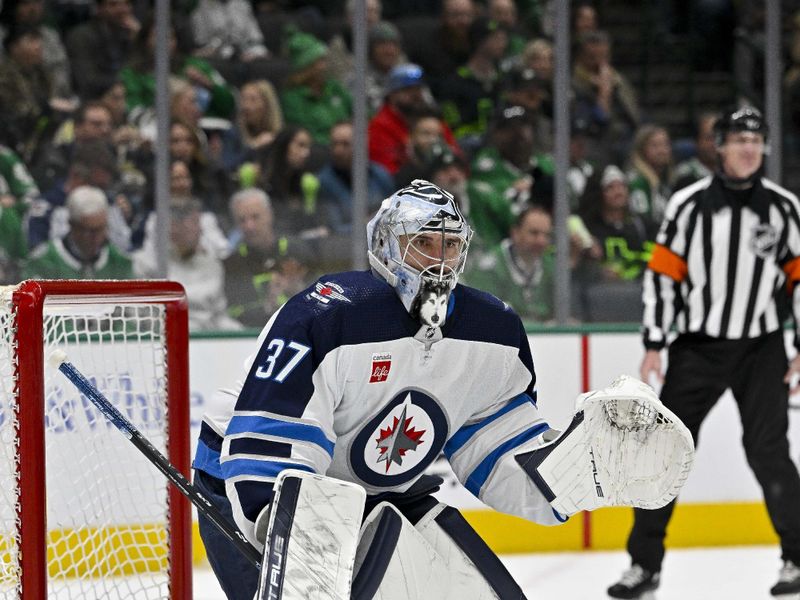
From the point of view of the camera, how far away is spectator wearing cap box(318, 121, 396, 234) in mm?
4938

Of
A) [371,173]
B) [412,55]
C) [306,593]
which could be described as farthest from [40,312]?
[412,55]

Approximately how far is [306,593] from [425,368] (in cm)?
40

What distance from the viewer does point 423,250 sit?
198 centimetres

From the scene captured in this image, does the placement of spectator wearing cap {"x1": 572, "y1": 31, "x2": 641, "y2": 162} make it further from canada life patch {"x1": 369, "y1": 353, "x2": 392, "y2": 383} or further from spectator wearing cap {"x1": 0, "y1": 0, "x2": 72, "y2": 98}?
canada life patch {"x1": 369, "y1": 353, "x2": 392, "y2": 383}

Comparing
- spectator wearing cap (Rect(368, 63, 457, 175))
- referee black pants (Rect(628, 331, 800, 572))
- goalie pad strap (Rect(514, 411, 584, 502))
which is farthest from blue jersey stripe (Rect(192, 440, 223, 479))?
spectator wearing cap (Rect(368, 63, 457, 175))

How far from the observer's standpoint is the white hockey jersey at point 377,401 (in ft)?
6.08

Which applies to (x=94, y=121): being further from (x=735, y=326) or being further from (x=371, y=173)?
(x=735, y=326)

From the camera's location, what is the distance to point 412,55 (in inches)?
202

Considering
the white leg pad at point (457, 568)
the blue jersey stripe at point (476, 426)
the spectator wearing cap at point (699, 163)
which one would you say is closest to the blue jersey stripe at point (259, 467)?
the white leg pad at point (457, 568)

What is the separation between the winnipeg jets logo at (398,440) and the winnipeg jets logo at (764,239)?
6.16 feet

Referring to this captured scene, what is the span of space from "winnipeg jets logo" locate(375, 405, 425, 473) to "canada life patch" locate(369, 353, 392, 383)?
0.07 metres

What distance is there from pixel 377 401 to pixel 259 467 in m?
0.22

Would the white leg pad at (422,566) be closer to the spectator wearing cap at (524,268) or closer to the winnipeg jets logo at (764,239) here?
the winnipeg jets logo at (764,239)

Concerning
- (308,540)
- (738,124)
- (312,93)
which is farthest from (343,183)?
(308,540)
